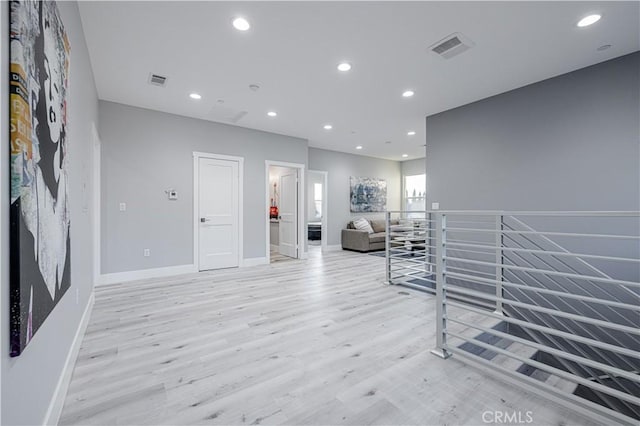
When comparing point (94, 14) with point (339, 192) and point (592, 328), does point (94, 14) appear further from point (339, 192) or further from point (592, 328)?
point (339, 192)

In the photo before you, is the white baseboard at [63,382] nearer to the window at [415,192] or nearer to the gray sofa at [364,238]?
the gray sofa at [364,238]

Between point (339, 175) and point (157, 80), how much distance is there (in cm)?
524

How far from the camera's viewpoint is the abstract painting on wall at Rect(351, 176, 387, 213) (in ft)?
27.5

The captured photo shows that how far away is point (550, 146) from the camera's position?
352 centimetres

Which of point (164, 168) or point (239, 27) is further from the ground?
point (239, 27)

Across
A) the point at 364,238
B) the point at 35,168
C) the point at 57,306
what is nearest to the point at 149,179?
the point at 57,306

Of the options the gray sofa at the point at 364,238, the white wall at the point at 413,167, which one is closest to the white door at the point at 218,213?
the gray sofa at the point at 364,238

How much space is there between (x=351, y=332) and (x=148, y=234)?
12.0ft

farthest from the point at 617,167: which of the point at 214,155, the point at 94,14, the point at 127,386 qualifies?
the point at 214,155

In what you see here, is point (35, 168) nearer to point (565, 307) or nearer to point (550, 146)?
point (550, 146)

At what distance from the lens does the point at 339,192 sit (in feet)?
26.6

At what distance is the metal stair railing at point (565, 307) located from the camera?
5.31 ft

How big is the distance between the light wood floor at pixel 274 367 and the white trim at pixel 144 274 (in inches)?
24.5

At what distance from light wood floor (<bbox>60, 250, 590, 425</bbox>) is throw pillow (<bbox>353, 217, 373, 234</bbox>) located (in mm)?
4305
